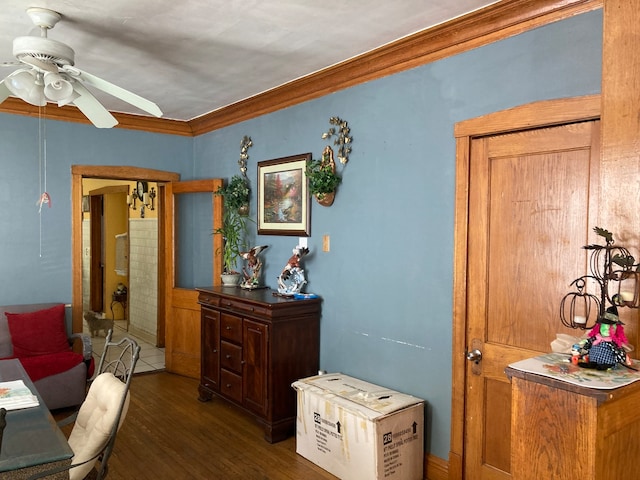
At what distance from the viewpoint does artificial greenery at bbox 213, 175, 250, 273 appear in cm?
465

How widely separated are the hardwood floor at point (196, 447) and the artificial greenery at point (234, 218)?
4.32 ft

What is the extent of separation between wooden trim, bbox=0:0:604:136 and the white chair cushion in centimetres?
244

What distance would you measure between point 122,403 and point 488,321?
1885 mm

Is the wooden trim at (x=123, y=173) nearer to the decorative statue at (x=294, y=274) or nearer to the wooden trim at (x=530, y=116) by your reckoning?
the decorative statue at (x=294, y=274)

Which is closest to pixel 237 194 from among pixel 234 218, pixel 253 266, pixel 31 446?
pixel 234 218

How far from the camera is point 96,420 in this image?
2.23 m

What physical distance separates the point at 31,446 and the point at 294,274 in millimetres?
2343

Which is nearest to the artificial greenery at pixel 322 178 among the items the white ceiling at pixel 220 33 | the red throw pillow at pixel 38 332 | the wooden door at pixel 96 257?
the white ceiling at pixel 220 33

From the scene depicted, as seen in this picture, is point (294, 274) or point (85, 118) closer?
point (294, 274)

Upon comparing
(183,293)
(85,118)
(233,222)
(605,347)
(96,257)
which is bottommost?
(183,293)

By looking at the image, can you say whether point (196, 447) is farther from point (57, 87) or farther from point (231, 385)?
point (57, 87)

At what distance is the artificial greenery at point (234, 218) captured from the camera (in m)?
4.65

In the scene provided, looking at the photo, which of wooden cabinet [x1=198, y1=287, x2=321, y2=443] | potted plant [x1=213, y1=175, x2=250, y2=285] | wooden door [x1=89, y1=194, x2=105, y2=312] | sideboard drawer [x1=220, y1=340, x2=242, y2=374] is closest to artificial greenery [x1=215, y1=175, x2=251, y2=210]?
potted plant [x1=213, y1=175, x2=250, y2=285]

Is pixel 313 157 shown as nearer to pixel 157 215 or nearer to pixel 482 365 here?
pixel 482 365
